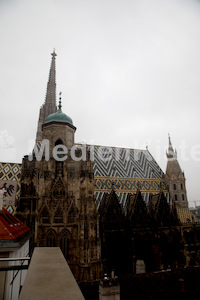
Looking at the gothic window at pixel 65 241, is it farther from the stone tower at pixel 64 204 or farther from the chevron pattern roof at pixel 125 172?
the chevron pattern roof at pixel 125 172

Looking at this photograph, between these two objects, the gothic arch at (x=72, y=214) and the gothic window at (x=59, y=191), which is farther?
the gothic window at (x=59, y=191)

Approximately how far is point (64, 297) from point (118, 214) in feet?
71.9

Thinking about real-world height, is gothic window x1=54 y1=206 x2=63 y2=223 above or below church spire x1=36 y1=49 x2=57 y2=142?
below

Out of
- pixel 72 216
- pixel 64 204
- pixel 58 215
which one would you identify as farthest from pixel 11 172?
pixel 72 216

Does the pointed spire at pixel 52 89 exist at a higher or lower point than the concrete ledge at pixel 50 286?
higher

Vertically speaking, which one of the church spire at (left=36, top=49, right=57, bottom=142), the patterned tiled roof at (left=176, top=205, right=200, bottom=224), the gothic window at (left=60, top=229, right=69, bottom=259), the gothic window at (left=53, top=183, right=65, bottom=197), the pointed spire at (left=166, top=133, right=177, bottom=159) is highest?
the church spire at (left=36, top=49, right=57, bottom=142)

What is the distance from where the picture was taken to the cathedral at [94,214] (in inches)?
784

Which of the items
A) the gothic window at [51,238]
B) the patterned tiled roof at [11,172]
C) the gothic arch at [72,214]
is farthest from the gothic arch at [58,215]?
the patterned tiled roof at [11,172]

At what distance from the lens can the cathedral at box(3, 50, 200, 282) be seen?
19906 millimetres

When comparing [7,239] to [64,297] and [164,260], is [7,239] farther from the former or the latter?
[164,260]

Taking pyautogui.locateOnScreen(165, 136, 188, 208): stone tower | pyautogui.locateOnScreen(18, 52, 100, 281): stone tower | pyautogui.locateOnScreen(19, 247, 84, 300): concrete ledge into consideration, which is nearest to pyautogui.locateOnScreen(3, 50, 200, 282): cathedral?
pyautogui.locateOnScreen(18, 52, 100, 281): stone tower

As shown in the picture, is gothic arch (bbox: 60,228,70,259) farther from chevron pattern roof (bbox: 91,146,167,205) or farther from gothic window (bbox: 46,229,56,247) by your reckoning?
chevron pattern roof (bbox: 91,146,167,205)

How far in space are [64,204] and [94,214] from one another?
3307 mm

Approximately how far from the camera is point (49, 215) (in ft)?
67.0
